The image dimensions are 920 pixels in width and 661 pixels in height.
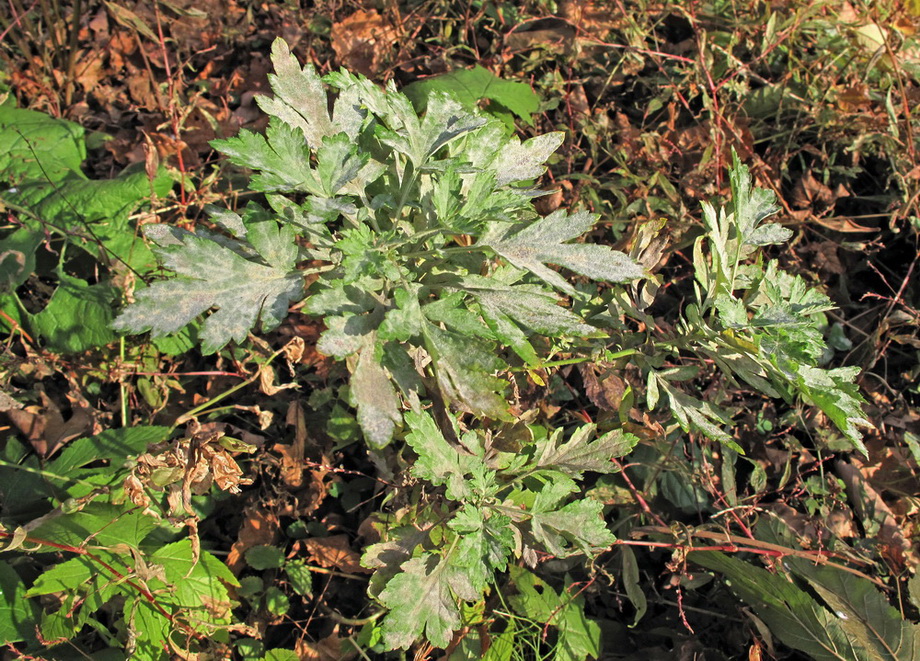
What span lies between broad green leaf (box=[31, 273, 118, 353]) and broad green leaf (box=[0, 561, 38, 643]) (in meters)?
0.77

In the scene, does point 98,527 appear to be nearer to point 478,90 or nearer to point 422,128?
point 422,128

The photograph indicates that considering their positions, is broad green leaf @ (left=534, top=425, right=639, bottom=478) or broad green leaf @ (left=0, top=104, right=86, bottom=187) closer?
broad green leaf @ (left=534, top=425, right=639, bottom=478)

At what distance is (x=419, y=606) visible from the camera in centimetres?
176

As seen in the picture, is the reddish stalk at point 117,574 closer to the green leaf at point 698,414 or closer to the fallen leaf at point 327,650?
the fallen leaf at point 327,650

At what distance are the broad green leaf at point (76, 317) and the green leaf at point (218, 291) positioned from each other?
3.29ft

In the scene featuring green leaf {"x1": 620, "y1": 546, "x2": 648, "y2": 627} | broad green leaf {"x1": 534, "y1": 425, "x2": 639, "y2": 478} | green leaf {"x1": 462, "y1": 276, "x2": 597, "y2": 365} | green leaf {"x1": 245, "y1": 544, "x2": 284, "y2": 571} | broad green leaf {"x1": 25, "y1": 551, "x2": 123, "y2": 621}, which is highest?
green leaf {"x1": 462, "y1": 276, "x2": 597, "y2": 365}

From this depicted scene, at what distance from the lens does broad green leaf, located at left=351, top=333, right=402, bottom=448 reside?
4.99 ft

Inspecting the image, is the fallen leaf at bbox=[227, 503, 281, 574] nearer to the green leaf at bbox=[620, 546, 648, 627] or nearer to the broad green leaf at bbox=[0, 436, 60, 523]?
Answer: the broad green leaf at bbox=[0, 436, 60, 523]

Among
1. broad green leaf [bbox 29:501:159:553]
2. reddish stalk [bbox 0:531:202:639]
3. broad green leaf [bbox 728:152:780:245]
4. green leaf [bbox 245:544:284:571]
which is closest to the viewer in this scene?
broad green leaf [bbox 728:152:780:245]

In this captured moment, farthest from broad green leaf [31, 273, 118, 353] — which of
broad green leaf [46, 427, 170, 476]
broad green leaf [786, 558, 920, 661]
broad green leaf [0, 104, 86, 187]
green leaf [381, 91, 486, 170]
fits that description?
broad green leaf [786, 558, 920, 661]

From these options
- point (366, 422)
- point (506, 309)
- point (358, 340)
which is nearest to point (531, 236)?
point (506, 309)

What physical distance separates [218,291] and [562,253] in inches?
32.6

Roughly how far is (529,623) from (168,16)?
320 cm

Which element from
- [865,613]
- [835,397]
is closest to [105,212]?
[835,397]
